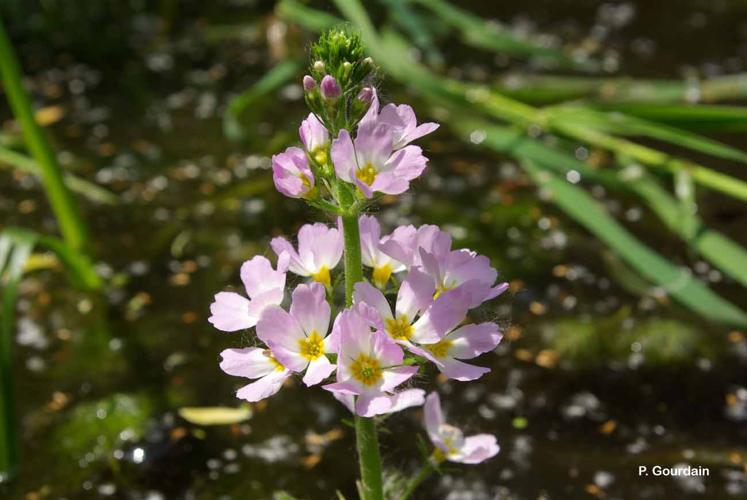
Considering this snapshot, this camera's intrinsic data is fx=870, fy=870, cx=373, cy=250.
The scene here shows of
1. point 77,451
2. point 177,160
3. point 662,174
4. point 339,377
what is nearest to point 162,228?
point 177,160

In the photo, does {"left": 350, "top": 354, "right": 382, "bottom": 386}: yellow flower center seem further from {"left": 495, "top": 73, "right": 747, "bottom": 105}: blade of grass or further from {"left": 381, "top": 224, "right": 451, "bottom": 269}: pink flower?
{"left": 495, "top": 73, "right": 747, "bottom": 105}: blade of grass

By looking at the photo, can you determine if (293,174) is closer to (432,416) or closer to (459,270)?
(459,270)

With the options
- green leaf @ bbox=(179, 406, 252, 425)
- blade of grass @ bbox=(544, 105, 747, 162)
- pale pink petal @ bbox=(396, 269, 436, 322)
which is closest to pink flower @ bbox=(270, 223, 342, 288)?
pale pink petal @ bbox=(396, 269, 436, 322)

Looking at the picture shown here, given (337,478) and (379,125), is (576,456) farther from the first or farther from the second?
(379,125)

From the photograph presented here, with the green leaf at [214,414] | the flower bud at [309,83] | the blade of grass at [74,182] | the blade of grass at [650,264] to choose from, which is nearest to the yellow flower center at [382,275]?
the flower bud at [309,83]

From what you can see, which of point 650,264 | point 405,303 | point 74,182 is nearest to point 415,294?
point 405,303

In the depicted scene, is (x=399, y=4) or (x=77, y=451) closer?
(x=77, y=451)

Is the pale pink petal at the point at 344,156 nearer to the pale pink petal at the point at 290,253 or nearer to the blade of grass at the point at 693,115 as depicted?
the pale pink petal at the point at 290,253
